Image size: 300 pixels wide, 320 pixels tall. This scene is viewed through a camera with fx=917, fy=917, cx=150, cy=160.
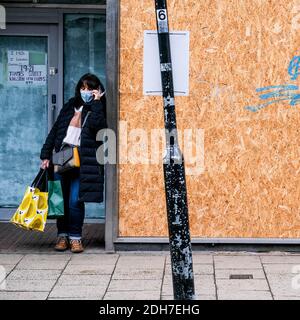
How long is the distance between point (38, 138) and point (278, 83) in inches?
134

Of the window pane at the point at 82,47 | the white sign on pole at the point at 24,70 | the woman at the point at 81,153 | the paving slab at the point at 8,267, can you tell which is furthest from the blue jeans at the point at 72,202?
the white sign on pole at the point at 24,70

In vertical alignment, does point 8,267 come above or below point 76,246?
below

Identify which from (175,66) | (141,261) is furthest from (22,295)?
(175,66)

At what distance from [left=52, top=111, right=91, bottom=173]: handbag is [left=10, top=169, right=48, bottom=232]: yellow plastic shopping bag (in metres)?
0.35

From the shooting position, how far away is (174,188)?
6.86m

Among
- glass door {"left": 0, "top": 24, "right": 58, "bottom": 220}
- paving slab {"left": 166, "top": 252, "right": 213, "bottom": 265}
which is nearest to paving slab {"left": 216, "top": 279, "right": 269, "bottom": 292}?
paving slab {"left": 166, "top": 252, "right": 213, "bottom": 265}

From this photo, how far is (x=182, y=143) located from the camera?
31.3ft

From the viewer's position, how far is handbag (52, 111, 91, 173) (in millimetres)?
9523

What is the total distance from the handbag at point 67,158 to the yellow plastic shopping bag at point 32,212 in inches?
13.8

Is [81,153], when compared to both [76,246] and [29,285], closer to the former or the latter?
[76,246]

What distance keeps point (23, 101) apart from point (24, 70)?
387 millimetres

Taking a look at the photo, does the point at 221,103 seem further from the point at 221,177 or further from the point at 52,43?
the point at 52,43

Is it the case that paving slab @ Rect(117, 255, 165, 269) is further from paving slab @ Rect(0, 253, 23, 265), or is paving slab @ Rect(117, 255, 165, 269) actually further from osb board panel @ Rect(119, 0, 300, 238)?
paving slab @ Rect(0, 253, 23, 265)
